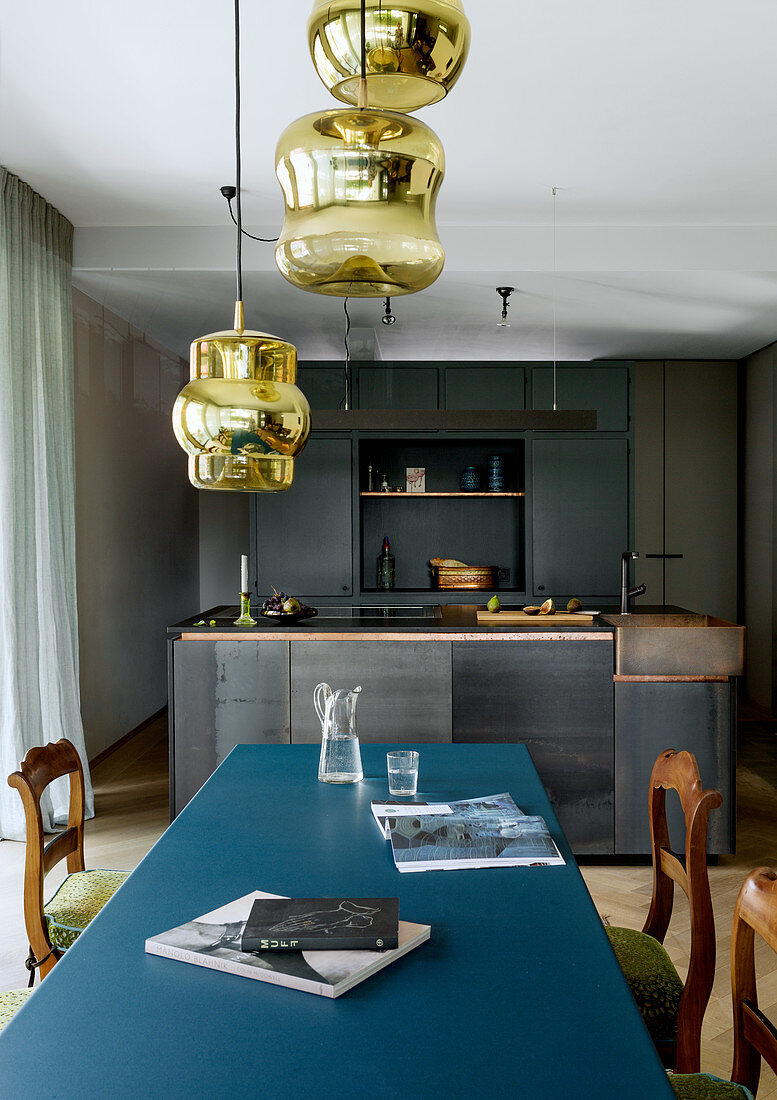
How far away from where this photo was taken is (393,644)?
3.77 m

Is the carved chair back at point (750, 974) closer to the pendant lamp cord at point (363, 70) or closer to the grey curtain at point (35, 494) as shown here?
the pendant lamp cord at point (363, 70)

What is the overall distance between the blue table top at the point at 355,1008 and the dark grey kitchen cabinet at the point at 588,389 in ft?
15.7

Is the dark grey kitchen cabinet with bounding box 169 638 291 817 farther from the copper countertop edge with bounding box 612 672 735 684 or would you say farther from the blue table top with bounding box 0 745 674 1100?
the blue table top with bounding box 0 745 674 1100

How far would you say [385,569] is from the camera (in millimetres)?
6172


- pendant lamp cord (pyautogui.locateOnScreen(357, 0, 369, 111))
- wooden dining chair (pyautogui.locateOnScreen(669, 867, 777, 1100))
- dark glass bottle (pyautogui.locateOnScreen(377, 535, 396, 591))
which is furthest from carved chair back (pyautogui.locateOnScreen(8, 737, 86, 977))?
dark glass bottle (pyautogui.locateOnScreen(377, 535, 396, 591))

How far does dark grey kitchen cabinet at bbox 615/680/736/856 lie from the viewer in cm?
370

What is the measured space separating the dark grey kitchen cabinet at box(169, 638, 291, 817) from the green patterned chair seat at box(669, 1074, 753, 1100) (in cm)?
253

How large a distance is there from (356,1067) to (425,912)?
41 centimetres

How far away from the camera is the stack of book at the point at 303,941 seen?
1171 mm

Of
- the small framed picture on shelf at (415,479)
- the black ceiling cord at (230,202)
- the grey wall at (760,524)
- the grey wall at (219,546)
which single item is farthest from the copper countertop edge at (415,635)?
the grey wall at (219,546)

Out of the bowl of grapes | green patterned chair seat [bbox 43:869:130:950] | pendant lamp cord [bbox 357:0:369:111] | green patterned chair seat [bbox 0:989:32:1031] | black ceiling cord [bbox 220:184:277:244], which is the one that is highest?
black ceiling cord [bbox 220:184:277:244]

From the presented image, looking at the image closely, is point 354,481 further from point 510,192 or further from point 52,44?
point 52,44

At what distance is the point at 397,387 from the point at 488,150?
245 cm

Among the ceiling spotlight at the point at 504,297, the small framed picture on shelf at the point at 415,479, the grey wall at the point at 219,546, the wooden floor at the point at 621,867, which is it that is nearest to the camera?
the wooden floor at the point at 621,867
